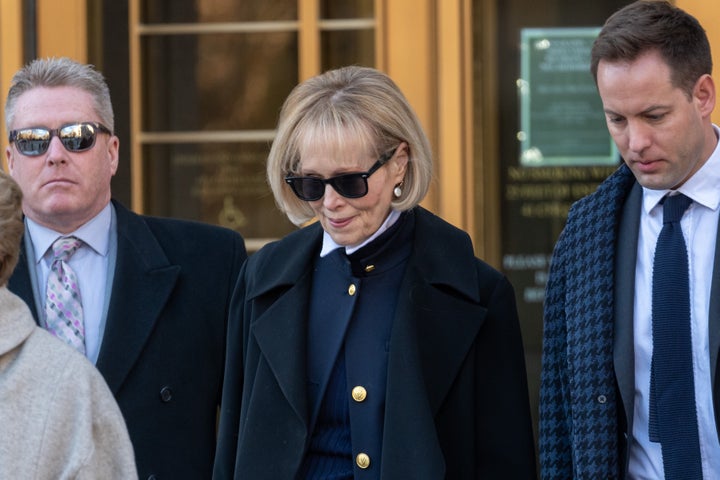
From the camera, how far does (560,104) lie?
488 centimetres

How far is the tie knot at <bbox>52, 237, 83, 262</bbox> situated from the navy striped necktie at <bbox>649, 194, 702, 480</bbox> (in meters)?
1.47

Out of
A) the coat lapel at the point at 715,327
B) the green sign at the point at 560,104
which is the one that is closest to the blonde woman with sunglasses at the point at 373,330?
the coat lapel at the point at 715,327

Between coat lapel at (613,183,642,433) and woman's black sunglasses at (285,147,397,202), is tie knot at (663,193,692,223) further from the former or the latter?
woman's black sunglasses at (285,147,397,202)

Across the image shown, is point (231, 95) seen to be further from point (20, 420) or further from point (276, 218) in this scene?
point (20, 420)

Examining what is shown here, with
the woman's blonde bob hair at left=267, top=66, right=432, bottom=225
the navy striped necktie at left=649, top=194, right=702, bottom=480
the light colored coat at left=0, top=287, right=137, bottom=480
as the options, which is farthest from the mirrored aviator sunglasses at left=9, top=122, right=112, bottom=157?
the navy striped necktie at left=649, top=194, right=702, bottom=480

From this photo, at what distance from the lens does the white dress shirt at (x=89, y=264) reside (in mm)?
3324

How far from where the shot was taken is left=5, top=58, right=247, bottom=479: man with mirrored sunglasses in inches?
130

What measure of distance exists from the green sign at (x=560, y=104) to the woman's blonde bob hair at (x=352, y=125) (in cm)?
189

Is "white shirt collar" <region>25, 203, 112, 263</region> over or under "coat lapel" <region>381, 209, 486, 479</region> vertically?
over

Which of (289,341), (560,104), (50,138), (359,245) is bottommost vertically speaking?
(289,341)

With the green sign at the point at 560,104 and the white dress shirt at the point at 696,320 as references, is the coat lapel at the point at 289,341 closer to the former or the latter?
the white dress shirt at the point at 696,320

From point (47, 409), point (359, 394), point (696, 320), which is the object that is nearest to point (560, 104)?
point (696, 320)

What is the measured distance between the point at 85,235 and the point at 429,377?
3.40 ft

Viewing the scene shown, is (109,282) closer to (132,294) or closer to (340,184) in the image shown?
(132,294)
